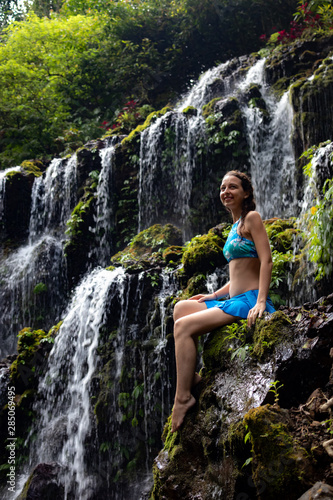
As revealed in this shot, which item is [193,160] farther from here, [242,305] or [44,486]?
[44,486]

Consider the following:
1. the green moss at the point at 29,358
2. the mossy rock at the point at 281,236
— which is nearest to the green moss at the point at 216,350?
the mossy rock at the point at 281,236

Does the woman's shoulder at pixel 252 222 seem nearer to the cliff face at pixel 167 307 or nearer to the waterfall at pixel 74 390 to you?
the cliff face at pixel 167 307

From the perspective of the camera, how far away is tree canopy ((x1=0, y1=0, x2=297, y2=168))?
15734 mm

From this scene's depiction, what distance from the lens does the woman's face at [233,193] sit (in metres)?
3.62

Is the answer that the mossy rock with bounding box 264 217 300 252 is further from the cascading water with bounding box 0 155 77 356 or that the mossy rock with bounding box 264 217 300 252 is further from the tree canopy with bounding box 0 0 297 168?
the tree canopy with bounding box 0 0 297 168

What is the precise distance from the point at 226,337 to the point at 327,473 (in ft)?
4.55

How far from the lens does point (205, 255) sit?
20.9ft

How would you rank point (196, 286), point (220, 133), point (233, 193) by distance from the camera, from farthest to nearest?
point (220, 133) → point (196, 286) → point (233, 193)

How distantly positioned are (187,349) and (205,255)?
3273 millimetres

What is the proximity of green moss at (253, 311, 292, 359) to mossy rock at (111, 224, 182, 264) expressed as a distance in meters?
5.81

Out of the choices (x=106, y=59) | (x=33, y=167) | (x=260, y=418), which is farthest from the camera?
(x=106, y=59)

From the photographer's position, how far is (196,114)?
37.6 ft

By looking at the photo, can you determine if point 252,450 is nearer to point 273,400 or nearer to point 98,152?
point 273,400

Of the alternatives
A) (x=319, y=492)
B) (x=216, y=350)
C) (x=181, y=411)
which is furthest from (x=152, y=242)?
(x=319, y=492)
